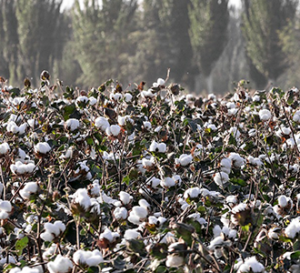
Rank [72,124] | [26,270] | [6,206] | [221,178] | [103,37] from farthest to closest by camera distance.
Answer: [103,37]
[72,124]
[221,178]
[6,206]
[26,270]

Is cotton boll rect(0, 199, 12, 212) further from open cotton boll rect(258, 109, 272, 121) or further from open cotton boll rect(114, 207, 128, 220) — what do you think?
open cotton boll rect(258, 109, 272, 121)

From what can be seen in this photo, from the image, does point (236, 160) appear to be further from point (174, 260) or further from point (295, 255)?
point (174, 260)

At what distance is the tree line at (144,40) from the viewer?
24.7 meters

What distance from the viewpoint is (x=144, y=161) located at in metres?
1.74

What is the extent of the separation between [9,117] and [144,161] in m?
1.13

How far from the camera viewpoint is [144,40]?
2895 centimetres

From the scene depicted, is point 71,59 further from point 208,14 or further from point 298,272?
point 298,272

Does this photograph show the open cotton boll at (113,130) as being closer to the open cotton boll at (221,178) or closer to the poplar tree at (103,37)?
the open cotton boll at (221,178)

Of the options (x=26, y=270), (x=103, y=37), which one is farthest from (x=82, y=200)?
(x=103, y=37)

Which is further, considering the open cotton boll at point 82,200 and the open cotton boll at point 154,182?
the open cotton boll at point 154,182

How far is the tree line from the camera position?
24703 millimetres

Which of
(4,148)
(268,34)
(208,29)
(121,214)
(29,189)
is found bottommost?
(121,214)

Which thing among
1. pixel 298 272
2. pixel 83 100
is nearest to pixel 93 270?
pixel 298 272

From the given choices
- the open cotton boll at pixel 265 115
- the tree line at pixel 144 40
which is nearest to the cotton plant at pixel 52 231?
the open cotton boll at pixel 265 115
